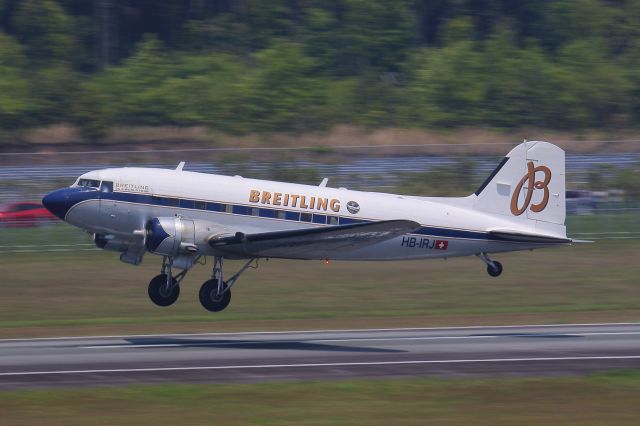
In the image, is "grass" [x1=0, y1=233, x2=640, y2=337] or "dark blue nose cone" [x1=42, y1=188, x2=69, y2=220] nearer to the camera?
"dark blue nose cone" [x1=42, y1=188, x2=69, y2=220]

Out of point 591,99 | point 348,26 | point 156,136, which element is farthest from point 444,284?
point 348,26

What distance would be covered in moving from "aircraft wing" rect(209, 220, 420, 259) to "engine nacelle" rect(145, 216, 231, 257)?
365 mm

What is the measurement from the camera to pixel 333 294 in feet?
136

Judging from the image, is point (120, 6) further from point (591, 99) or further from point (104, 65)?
point (591, 99)

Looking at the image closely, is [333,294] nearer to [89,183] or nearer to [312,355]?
[312,355]

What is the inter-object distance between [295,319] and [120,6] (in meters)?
60.5

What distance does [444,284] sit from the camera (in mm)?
43688

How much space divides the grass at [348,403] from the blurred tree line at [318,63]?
1975 inches

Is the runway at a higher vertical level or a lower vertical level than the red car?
lower

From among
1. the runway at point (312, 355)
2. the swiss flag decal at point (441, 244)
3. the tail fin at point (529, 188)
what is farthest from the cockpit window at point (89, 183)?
the tail fin at point (529, 188)

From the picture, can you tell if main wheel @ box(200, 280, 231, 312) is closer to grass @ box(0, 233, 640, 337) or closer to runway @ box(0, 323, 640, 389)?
runway @ box(0, 323, 640, 389)

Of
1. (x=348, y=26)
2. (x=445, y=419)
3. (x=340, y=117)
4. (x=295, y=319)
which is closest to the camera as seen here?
(x=445, y=419)

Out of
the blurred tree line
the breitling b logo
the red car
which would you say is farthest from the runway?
the blurred tree line

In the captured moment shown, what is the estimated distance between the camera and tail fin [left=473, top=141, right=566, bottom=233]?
31719 mm
